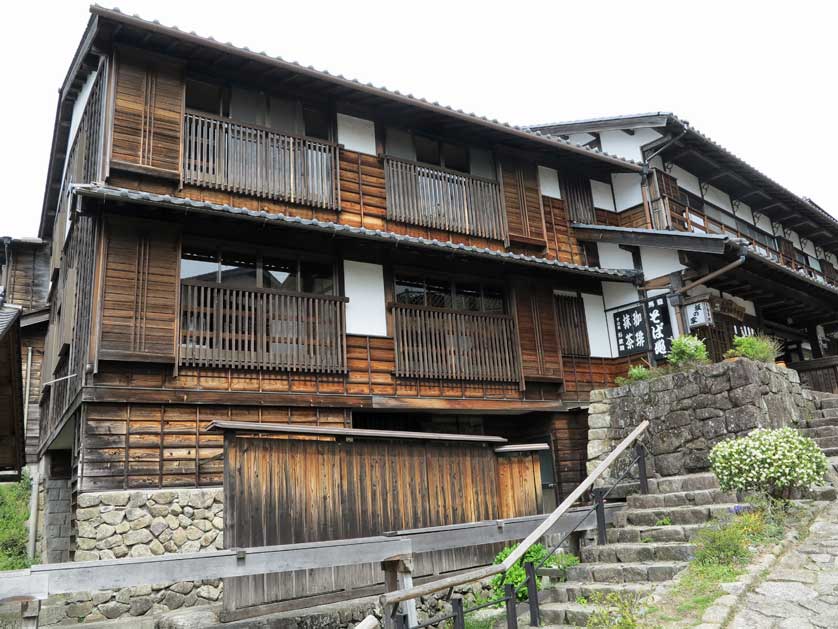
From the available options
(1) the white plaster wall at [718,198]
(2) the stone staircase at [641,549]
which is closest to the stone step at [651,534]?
(2) the stone staircase at [641,549]

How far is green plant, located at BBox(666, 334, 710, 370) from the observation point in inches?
491

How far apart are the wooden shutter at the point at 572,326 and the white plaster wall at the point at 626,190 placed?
11.5ft

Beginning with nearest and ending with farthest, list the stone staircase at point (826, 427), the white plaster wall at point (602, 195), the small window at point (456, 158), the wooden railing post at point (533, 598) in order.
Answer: the wooden railing post at point (533, 598) < the stone staircase at point (826, 427) < the small window at point (456, 158) < the white plaster wall at point (602, 195)

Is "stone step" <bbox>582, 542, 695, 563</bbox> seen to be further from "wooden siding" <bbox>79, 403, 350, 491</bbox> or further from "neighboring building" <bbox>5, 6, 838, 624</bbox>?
"wooden siding" <bbox>79, 403, 350, 491</bbox>

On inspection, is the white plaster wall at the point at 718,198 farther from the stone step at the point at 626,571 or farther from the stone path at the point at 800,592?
the stone step at the point at 626,571

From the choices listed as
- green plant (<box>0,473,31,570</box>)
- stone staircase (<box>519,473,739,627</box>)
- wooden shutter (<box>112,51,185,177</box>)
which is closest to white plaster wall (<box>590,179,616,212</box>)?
stone staircase (<box>519,473,739,627</box>)

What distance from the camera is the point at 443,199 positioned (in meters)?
14.9

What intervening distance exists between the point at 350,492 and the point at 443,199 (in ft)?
25.7

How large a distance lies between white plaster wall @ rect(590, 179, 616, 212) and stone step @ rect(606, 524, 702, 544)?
412 inches

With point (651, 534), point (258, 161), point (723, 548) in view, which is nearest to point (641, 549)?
point (651, 534)

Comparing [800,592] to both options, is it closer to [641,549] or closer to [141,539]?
[641,549]

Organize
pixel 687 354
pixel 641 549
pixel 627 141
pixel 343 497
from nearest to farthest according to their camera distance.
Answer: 1. pixel 641 549
2. pixel 343 497
3. pixel 687 354
4. pixel 627 141

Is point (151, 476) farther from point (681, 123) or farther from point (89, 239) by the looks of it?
point (681, 123)

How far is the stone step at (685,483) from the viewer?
10359mm
